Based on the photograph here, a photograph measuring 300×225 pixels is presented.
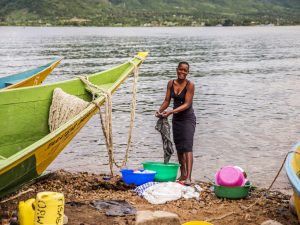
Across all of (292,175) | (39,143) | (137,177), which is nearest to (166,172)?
(137,177)

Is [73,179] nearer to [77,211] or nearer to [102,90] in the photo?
[102,90]

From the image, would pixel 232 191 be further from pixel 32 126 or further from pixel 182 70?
pixel 32 126

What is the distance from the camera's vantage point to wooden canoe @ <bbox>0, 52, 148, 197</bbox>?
7957 millimetres

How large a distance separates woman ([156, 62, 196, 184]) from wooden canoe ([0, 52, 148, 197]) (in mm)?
1312

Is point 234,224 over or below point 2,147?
below

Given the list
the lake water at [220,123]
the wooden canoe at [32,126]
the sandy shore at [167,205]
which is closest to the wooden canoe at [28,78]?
the lake water at [220,123]

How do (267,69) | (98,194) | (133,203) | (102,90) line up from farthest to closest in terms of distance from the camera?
1. (267,69)
2. (102,90)
3. (98,194)
4. (133,203)

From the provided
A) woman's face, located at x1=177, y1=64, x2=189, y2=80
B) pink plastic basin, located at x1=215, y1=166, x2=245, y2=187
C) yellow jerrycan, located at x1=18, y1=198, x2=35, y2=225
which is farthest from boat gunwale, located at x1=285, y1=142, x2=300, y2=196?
yellow jerrycan, located at x1=18, y1=198, x2=35, y2=225

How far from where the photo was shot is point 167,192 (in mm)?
8641

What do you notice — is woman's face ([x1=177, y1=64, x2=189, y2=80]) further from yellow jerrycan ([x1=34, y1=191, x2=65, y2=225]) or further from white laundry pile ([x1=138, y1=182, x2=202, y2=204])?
yellow jerrycan ([x1=34, y1=191, x2=65, y2=225])

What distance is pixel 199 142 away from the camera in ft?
51.6

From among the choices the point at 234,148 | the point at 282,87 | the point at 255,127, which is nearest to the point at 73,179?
the point at 234,148

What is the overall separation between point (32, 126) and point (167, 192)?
9.18 feet

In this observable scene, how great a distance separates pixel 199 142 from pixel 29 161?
8537 millimetres
